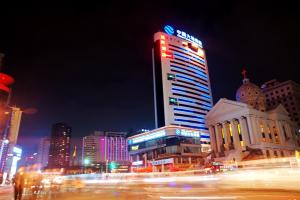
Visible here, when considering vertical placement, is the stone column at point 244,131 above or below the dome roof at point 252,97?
below

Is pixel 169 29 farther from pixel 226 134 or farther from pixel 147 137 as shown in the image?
pixel 226 134

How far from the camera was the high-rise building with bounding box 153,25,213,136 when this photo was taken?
10475 cm

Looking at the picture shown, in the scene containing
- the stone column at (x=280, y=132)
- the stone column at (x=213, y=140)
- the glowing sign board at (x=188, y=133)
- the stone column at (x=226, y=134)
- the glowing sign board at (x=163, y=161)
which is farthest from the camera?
the glowing sign board at (x=188, y=133)

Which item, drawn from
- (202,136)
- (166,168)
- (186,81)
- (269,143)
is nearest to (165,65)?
(186,81)

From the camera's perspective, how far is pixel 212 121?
8262 cm

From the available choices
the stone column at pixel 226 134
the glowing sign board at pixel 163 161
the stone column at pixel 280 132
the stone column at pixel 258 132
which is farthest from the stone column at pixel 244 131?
the glowing sign board at pixel 163 161

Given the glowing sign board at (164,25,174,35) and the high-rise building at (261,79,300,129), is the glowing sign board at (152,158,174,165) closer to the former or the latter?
the high-rise building at (261,79,300,129)

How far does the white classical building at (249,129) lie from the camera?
67312 millimetres

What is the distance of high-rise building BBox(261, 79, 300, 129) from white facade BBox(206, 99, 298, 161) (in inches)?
1199

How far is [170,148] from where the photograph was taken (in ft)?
277

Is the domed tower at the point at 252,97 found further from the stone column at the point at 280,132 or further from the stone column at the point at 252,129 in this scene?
the stone column at the point at 252,129

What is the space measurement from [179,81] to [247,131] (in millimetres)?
48328

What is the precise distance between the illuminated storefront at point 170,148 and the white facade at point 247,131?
931 centimetres

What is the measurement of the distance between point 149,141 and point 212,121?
1047 inches
